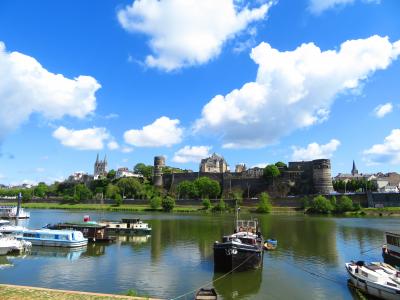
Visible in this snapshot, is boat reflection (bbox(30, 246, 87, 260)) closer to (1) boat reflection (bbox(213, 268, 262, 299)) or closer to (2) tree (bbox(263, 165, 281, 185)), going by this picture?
(1) boat reflection (bbox(213, 268, 262, 299))

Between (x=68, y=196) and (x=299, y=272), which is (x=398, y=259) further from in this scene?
(x=68, y=196)

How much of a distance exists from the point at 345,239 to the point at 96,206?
105m

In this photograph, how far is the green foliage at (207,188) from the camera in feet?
458

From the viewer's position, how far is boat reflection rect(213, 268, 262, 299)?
23.3m

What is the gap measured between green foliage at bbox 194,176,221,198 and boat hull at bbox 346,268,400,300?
115193mm

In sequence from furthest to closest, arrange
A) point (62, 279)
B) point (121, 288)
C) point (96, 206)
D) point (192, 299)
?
point (96, 206)
point (62, 279)
point (121, 288)
point (192, 299)

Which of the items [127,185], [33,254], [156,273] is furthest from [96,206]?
[156,273]

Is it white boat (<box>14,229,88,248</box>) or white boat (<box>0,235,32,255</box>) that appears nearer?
white boat (<box>0,235,32,255</box>)

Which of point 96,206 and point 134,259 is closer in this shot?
point 134,259

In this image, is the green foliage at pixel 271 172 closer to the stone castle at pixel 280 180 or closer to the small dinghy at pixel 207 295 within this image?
the stone castle at pixel 280 180

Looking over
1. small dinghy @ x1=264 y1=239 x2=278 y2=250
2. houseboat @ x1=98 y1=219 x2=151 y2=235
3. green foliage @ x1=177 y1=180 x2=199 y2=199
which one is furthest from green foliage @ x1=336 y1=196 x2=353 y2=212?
small dinghy @ x1=264 y1=239 x2=278 y2=250

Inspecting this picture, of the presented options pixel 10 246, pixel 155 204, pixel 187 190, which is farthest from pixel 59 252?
pixel 187 190

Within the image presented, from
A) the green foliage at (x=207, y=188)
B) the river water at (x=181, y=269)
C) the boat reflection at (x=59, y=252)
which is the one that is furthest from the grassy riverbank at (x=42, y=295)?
the green foliage at (x=207, y=188)

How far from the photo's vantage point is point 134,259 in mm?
34375
